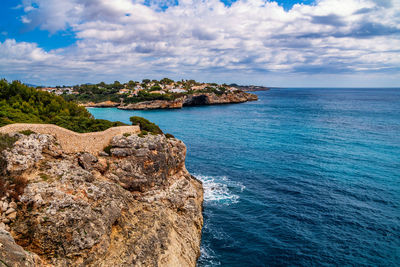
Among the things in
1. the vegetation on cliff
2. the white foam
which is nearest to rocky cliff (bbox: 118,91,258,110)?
A: the vegetation on cliff

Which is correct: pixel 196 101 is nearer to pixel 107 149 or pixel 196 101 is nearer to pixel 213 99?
pixel 213 99

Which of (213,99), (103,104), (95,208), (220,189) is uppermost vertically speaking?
(213,99)

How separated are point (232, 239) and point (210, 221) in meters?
3.49

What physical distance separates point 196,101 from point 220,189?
353ft

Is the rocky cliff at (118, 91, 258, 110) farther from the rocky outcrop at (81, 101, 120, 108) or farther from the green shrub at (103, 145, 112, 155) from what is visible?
the green shrub at (103, 145, 112, 155)

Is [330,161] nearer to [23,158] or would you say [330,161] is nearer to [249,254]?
[249,254]

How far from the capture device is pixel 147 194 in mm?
21500

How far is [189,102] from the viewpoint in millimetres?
133250

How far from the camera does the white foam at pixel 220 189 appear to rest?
29.3 metres

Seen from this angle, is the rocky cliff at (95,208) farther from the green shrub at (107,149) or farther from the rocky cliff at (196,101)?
the rocky cliff at (196,101)

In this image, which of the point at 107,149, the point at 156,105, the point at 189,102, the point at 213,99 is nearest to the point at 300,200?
the point at 107,149

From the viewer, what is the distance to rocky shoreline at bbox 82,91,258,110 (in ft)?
385

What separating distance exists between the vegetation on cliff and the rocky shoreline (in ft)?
255

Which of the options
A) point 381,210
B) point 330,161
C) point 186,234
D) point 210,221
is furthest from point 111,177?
point 330,161
